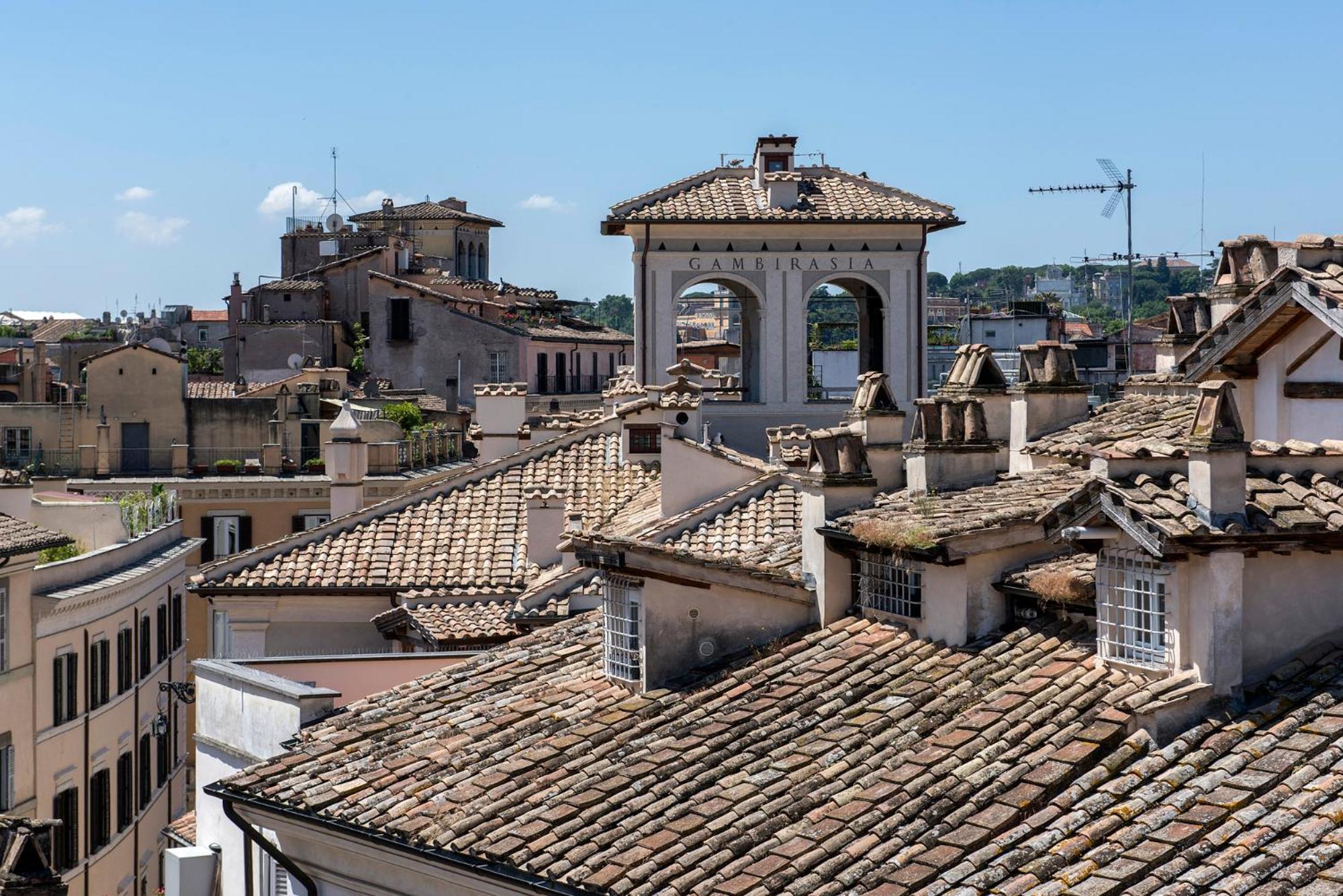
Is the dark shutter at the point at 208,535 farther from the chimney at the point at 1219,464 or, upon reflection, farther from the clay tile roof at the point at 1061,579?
the chimney at the point at 1219,464

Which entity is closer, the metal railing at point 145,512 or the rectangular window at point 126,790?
the rectangular window at point 126,790

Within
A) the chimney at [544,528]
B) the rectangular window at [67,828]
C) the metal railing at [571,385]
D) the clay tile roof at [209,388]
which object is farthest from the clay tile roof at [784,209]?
the metal railing at [571,385]

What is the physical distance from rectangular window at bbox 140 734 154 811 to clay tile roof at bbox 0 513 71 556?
5009 mm

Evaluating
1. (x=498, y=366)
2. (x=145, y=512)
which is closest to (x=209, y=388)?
(x=498, y=366)

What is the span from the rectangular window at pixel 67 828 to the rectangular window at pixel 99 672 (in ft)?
6.32

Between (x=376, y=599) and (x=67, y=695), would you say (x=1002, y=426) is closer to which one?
(x=376, y=599)

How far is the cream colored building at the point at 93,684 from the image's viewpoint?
32.7 metres

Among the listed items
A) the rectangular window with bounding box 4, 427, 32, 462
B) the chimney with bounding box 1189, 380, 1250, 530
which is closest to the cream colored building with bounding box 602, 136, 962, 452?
the chimney with bounding box 1189, 380, 1250, 530

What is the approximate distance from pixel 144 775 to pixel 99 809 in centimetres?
369

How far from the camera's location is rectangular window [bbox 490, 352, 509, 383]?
7325cm

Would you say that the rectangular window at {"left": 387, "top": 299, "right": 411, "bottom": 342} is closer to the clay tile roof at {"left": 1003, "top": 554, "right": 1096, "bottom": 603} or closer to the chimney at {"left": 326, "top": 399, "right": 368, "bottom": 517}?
the chimney at {"left": 326, "top": 399, "right": 368, "bottom": 517}

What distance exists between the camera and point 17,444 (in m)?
60.4

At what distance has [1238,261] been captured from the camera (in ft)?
57.2

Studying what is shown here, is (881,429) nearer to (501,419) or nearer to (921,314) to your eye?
(921,314)
